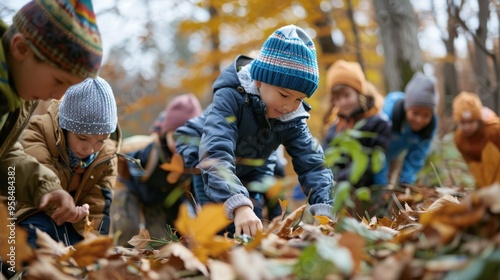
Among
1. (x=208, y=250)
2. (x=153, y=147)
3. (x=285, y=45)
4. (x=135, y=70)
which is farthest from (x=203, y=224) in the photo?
(x=135, y=70)

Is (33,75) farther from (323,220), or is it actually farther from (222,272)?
(323,220)

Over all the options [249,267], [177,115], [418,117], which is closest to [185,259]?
[249,267]

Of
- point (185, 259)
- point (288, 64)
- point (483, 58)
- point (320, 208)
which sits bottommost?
point (483, 58)

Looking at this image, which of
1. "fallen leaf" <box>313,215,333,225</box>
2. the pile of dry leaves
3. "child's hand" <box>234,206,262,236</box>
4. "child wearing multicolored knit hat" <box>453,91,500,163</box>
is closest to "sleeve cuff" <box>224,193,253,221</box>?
"child's hand" <box>234,206,262,236</box>

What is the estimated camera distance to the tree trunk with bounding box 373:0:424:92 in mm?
8047

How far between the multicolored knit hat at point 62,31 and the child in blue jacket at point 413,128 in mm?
4915

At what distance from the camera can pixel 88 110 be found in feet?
10.3

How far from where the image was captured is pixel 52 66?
79.2 inches

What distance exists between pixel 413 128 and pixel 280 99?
3.81m

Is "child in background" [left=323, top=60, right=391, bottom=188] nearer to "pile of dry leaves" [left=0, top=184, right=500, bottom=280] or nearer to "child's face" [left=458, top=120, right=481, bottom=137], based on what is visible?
"child's face" [left=458, top=120, right=481, bottom=137]

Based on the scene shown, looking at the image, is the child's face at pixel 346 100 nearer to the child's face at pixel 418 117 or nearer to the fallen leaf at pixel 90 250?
the child's face at pixel 418 117

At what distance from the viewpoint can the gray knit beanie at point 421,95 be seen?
653cm

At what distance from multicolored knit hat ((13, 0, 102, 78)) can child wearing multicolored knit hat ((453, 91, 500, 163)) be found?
17.6 feet

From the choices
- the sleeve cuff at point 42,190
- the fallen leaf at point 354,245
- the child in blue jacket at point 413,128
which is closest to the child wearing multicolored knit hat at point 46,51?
the sleeve cuff at point 42,190
